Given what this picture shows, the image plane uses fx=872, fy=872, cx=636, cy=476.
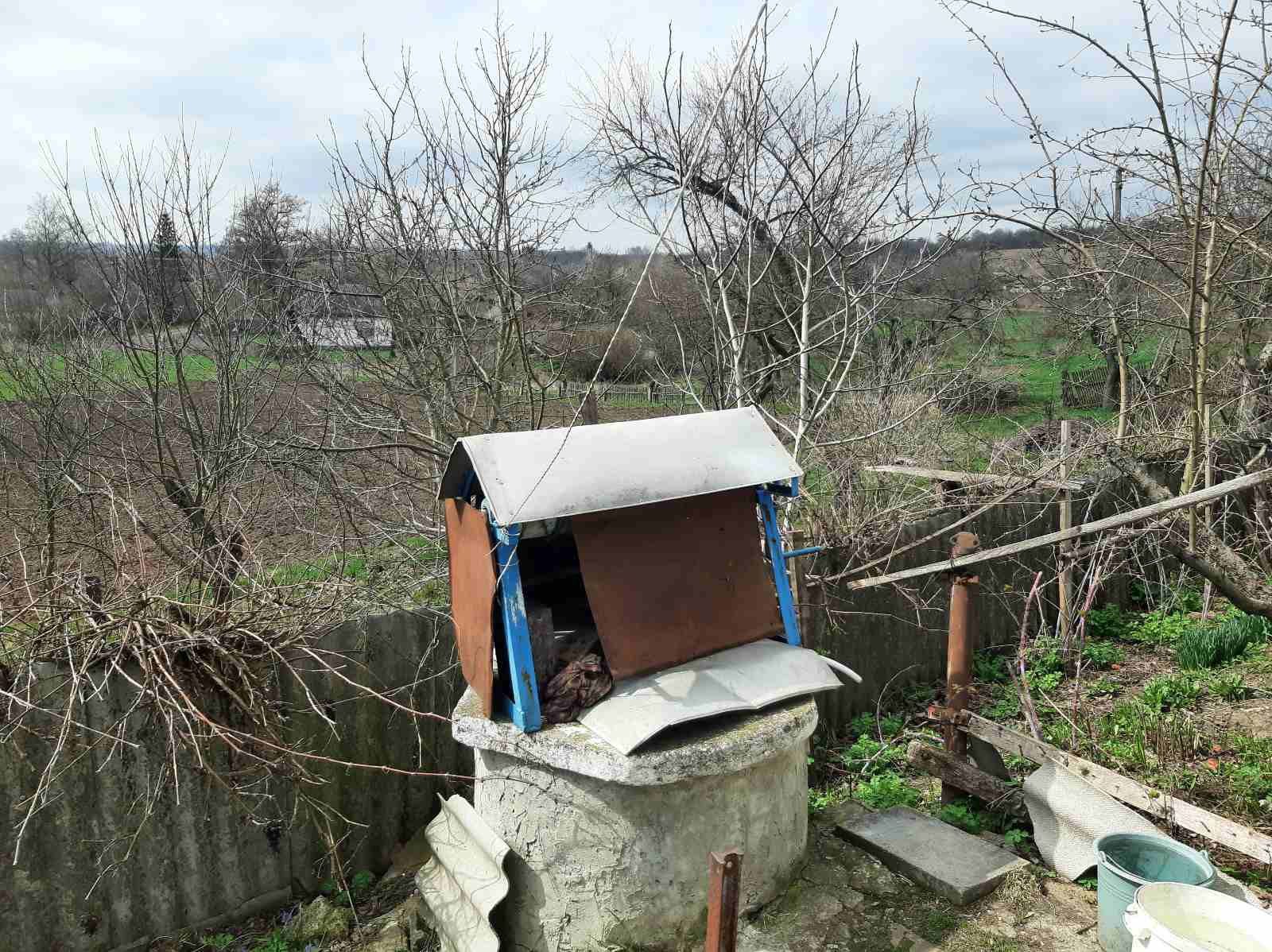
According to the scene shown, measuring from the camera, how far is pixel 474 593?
3.82 m

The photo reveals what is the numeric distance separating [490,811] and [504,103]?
5288 millimetres

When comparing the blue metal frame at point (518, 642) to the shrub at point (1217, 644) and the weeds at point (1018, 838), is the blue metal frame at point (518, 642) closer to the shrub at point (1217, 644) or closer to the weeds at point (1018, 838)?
the weeds at point (1018, 838)

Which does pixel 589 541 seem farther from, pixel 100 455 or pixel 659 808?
pixel 100 455

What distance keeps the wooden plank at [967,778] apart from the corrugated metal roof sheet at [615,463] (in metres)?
2.13

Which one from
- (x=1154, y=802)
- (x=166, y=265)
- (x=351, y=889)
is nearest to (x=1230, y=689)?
(x=1154, y=802)

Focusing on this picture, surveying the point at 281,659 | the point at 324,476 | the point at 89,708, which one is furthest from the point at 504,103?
the point at 89,708

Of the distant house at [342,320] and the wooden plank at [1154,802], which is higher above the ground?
the distant house at [342,320]

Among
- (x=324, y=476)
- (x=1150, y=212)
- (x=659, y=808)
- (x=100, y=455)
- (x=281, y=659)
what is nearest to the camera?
(x=659, y=808)

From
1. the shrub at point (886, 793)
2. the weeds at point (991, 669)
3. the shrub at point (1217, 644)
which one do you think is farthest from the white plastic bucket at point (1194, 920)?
the shrub at point (1217, 644)

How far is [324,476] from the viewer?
7.07m

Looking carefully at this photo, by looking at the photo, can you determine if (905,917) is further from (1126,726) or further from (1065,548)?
(1065,548)

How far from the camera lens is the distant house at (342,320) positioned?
7393 millimetres

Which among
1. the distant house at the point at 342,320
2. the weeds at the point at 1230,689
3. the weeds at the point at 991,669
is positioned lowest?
the weeds at the point at 991,669

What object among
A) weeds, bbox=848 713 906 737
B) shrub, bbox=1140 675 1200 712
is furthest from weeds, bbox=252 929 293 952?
shrub, bbox=1140 675 1200 712
